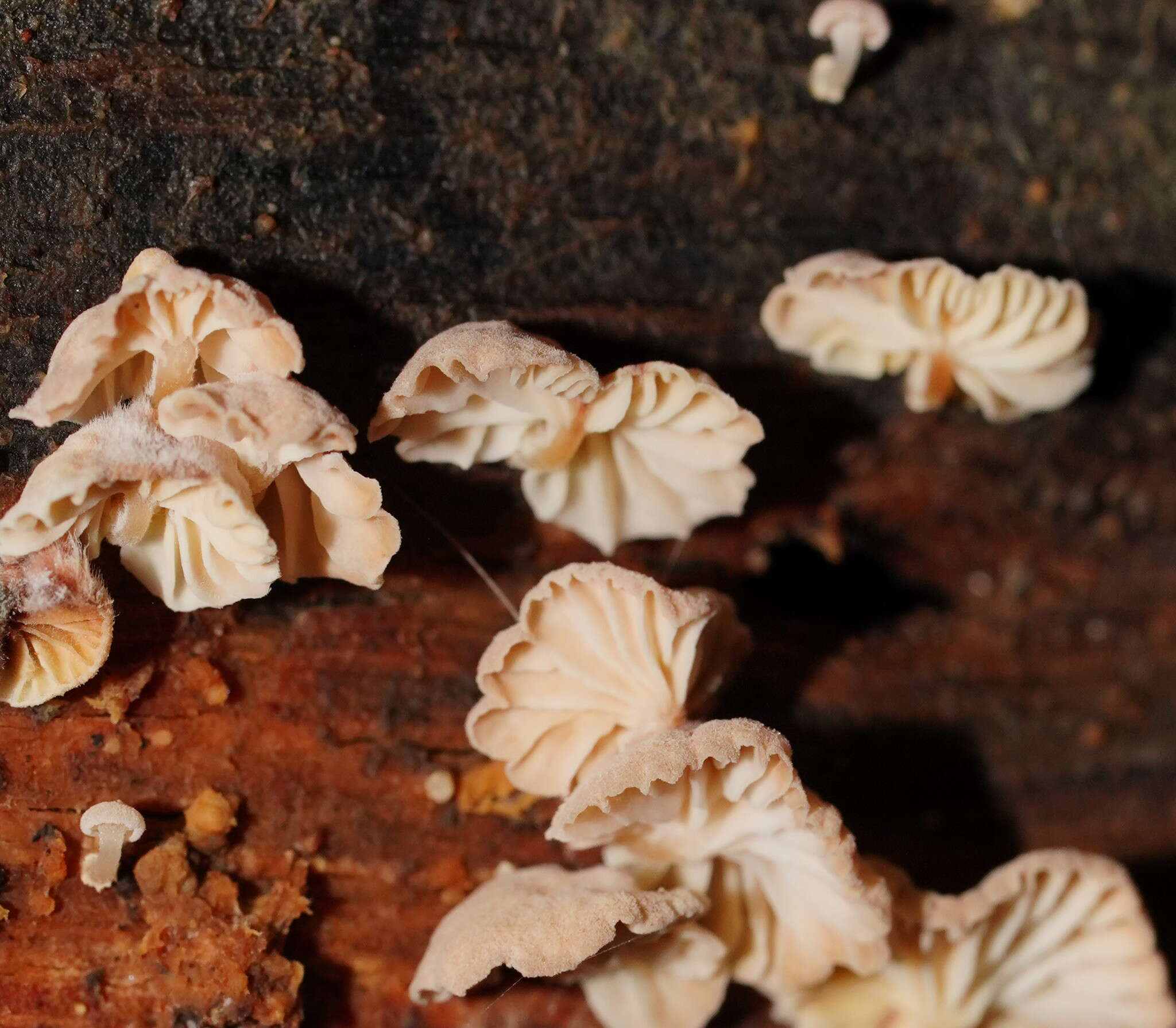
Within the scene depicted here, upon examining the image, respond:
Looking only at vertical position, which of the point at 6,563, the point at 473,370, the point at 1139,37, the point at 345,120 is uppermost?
the point at 1139,37

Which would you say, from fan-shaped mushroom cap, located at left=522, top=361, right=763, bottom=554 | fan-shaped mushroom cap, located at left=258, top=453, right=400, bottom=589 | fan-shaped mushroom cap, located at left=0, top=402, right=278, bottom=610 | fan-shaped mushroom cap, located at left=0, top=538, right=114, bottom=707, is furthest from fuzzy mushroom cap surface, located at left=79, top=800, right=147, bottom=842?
fan-shaped mushroom cap, located at left=522, top=361, right=763, bottom=554

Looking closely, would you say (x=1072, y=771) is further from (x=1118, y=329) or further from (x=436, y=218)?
(x=436, y=218)

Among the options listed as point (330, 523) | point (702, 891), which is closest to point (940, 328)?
point (702, 891)

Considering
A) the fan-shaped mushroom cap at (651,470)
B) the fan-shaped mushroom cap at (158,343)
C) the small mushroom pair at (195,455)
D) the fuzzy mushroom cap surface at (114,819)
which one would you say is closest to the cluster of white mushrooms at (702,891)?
→ the fan-shaped mushroom cap at (651,470)

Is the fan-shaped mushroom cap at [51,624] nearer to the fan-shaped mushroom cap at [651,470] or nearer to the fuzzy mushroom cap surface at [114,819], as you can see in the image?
the fuzzy mushroom cap surface at [114,819]

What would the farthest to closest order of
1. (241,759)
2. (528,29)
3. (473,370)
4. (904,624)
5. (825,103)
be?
(904,624) → (825,103) → (528,29) → (241,759) → (473,370)

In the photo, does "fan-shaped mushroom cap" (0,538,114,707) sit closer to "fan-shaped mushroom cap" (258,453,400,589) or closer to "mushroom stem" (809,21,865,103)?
"fan-shaped mushroom cap" (258,453,400,589)

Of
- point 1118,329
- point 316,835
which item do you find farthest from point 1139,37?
point 316,835
